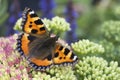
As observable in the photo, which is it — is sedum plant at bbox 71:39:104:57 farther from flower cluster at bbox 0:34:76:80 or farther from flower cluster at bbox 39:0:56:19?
flower cluster at bbox 39:0:56:19

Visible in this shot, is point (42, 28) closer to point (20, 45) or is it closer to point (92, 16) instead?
point (20, 45)

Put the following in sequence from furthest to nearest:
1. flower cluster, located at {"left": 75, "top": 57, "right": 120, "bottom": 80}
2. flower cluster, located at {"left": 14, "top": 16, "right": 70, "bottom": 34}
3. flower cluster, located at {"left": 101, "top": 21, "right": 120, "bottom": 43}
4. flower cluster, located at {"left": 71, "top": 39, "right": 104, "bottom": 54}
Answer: flower cluster, located at {"left": 101, "top": 21, "right": 120, "bottom": 43}
flower cluster, located at {"left": 14, "top": 16, "right": 70, "bottom": 34}
flower cluster, located at {"left": 71, "top": 39, "right": 104, "bottom": 54}
flower cluster, located at {"left": 75, "top": 57, "right": 120, "bottom": 80}

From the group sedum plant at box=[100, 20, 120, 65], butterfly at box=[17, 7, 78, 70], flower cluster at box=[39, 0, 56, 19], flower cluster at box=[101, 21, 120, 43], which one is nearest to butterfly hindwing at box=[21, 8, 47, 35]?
butterfly at box=[17, 7, 78, 70]

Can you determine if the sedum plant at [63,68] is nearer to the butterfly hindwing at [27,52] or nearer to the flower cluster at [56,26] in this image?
the butterfly hindwing at [27,52]

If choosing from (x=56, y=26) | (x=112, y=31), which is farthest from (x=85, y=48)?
(x=112, y=31)

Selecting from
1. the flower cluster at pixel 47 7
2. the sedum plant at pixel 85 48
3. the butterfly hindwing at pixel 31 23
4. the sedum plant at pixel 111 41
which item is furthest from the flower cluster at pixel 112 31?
the butterfly hindwing at pixel 31 23

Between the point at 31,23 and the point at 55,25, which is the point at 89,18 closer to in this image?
the point at 55,25

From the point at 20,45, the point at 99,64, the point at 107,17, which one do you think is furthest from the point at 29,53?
the point at 107,17
